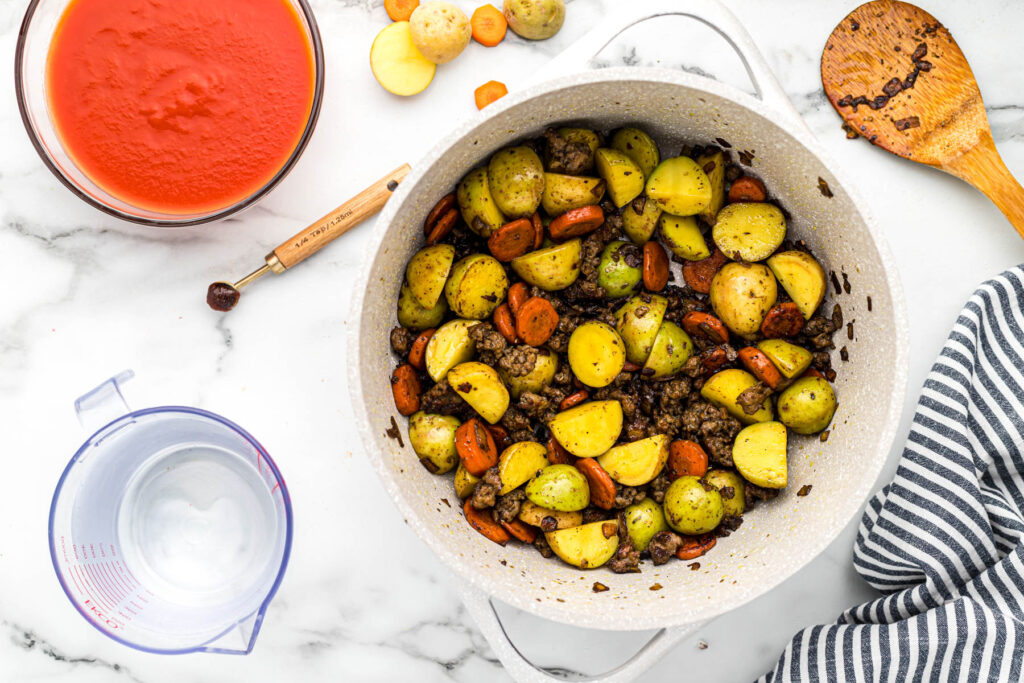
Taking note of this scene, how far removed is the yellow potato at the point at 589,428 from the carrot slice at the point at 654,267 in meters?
0.24

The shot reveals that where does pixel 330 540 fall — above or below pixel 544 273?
below

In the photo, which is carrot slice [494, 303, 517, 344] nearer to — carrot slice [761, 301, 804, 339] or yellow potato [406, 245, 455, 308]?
yellow potato [406, 245, 455, 308]

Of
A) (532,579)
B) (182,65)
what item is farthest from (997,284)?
(182,65)

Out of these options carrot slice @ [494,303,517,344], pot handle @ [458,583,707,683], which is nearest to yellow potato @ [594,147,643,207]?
carrot slice @ [494,303,517,344]

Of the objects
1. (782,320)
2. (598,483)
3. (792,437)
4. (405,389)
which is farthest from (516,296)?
(792,437)

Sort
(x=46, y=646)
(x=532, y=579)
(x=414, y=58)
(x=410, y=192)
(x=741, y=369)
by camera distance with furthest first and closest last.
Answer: (x=46, y=646)
(x=414, y=58)
(x=741, y=369)
(x=532, y=579)
(x=410, y=192)

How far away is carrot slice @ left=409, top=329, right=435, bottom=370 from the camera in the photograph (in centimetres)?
136

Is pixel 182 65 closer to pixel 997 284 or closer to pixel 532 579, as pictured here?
pixel 532 579

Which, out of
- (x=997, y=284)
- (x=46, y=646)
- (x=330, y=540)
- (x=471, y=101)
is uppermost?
(x=471, y=101)

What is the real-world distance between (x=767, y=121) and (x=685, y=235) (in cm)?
28

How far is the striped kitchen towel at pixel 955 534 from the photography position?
139 cm

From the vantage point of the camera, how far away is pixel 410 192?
1.15 m

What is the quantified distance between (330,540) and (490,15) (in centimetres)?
115

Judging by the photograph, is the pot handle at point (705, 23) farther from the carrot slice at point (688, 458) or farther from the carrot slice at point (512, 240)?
the carrot slice at point (688, 458)
